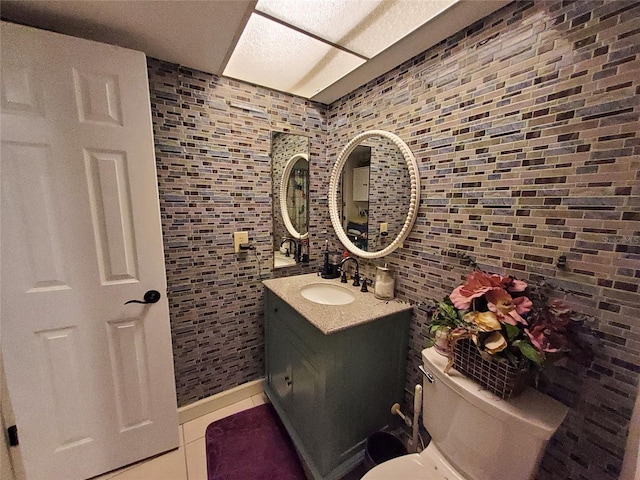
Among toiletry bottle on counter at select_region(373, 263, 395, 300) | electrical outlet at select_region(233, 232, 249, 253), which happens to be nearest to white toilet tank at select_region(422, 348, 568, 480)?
toiletry bottle on counter at select_region(373, 263, 395, 300)

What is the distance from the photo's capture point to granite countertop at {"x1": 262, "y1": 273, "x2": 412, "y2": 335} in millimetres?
1092

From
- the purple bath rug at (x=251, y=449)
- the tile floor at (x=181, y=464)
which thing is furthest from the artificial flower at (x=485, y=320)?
the tile floor at (x=181, y=464)

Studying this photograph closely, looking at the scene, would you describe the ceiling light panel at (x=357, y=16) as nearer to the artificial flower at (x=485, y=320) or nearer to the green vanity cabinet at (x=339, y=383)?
the artificial flower at (x=485, y=320)

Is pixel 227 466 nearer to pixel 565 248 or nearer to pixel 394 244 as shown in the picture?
pixel 394 244

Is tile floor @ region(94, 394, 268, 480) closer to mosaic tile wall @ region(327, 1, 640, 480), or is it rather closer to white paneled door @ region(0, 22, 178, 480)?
white paneled door @ region(0, 22, 178, 480)

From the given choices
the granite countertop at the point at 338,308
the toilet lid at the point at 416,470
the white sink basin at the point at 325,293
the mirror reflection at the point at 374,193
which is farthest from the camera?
the white sink basin at the point at 325,293

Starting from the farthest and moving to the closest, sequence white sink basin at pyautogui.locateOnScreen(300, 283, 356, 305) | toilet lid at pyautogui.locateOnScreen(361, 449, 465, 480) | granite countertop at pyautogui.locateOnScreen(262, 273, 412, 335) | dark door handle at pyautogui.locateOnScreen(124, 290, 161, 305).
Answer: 1. white sink basin at pyautogui.locateOnScreen(300, 283, 356, 305)
2. dark door handle at pyautogui.locateOnScreen(124, 290, 161, 305)
3. granite countertop at pyautogui.locateOnScreen(262, 273, 412, 335)
4. toilet lid at pyautogui.locateOnScreen(361, 449, 465, 480)

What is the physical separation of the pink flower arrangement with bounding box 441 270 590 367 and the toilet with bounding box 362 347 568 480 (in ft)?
0.55

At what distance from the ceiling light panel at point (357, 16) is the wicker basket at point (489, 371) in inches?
49.6

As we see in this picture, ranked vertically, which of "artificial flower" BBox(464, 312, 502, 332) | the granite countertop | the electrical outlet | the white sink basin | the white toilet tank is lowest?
the white toilet tank

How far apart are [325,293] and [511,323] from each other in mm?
1074

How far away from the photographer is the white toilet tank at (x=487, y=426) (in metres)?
0.71

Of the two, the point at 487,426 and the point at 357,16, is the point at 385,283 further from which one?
the point at 357,16

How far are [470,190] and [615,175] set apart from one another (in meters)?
0.40
